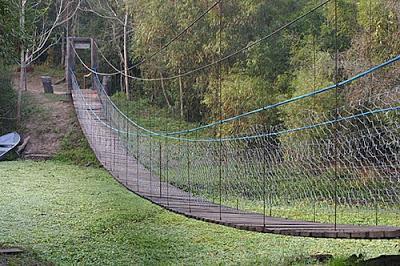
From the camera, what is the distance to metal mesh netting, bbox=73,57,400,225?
5227mm

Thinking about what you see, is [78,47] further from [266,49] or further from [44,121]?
[266,49]

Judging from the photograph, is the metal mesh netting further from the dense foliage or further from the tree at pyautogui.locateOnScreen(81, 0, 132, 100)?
the tree at pyautogui.locateOnScreen(81, 0, 132, 100)

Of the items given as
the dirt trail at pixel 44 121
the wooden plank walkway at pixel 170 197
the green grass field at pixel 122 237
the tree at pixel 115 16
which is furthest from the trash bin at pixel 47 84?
the green grass field at pixel 122 237

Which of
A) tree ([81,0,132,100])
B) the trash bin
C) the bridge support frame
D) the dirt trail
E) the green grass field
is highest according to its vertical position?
tree ([81,0,132,100])

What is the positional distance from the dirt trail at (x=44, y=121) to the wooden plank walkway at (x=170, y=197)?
0.42 m

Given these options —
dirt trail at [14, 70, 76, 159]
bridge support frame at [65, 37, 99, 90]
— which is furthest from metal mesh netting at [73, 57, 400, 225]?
bridge support frame at [65, 37, 99, 90]

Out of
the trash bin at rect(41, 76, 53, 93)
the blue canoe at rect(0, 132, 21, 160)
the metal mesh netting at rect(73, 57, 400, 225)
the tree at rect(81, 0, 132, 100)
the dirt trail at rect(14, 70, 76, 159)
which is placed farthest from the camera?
the tree at rect(81, 0, 132, 100)

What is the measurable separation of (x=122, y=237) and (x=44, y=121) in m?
4.98

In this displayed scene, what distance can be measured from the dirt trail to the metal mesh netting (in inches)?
73.9

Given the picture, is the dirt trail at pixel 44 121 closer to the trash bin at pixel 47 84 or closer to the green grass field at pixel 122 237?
the trash bin at pixel 47 84

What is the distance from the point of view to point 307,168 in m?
5.86

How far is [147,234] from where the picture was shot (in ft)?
15.2

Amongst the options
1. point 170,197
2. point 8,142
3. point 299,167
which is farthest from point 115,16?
point 170,197

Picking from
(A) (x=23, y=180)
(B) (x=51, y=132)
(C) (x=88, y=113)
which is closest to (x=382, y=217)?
(A) (x=23, y=180)
